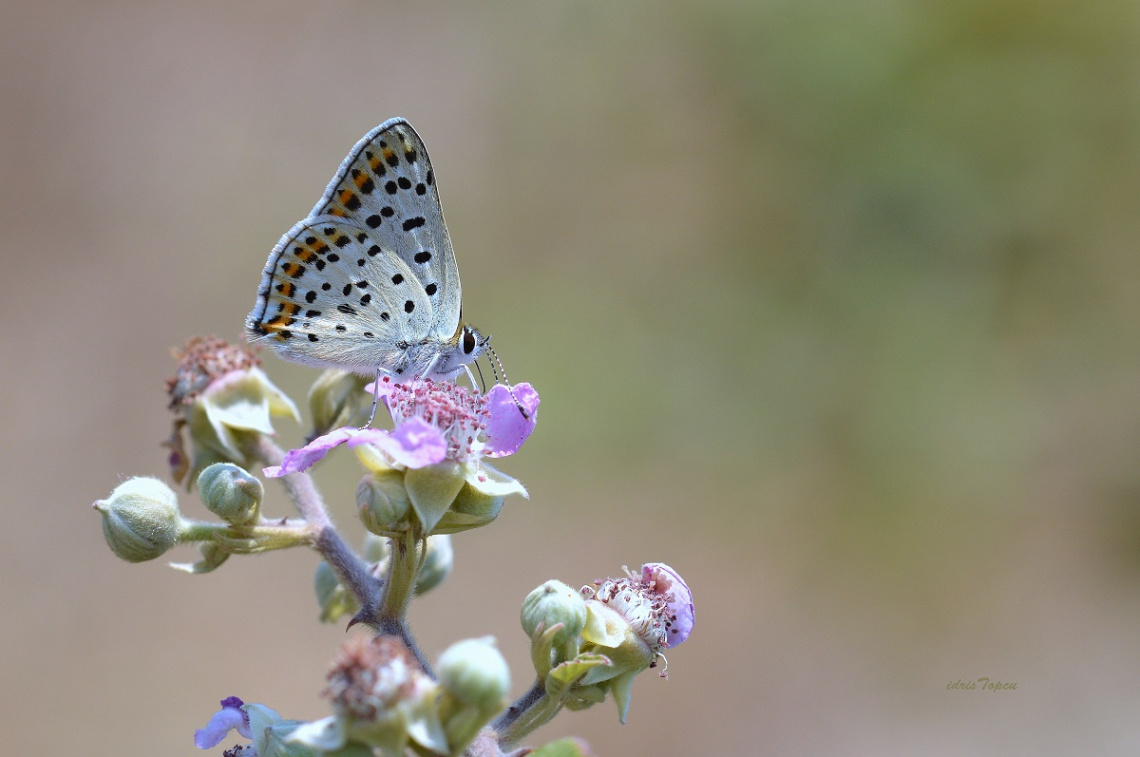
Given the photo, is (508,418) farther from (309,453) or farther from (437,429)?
(309,453)

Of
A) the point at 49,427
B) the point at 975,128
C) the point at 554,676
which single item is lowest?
the point at 49,427

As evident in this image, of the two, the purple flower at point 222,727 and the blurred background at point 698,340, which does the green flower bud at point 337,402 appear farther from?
the blurred background at point 698,340

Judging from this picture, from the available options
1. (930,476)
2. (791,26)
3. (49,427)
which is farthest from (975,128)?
(49,427)

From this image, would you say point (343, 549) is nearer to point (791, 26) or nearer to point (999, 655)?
point (999, 655)

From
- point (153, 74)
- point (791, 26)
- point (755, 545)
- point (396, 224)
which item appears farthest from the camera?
point (153, 74)

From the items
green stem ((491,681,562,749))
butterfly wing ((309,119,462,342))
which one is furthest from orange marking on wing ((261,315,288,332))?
green stem ((491,681,562,749))

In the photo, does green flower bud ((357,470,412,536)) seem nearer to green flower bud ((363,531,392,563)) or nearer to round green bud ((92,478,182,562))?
round green bud ((92,478,182,562))

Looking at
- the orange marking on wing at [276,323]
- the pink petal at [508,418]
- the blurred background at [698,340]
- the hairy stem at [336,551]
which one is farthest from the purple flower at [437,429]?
the blurred background at [698,340]
